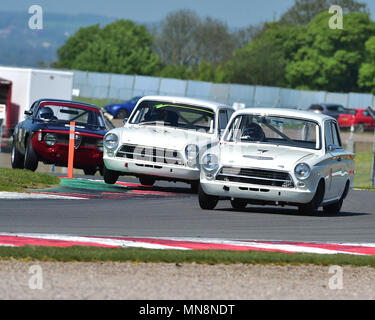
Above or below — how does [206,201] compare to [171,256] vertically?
below

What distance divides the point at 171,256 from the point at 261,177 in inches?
173

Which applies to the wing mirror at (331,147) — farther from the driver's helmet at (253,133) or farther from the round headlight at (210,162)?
the round headlight at (210,162)

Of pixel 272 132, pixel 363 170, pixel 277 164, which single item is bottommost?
pixel 363 170

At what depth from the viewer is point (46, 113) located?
66.4 feet

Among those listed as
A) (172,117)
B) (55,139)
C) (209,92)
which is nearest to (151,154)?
(172,117)

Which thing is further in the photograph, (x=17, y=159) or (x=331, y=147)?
(x=17, y=159)

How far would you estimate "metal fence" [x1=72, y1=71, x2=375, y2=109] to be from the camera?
3201 inches

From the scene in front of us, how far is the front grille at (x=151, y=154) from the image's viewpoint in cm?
1656

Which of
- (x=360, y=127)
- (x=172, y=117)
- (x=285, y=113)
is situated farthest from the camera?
(x=360, y=127)

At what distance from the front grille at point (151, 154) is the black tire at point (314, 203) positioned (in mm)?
3021

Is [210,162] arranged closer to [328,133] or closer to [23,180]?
[328,133]

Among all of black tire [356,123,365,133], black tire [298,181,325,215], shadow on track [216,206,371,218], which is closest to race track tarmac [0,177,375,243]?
shadow on track [216,206,371,218]

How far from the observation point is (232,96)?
81.8 meters

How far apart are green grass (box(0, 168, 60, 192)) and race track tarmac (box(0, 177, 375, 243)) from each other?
1.36 m
